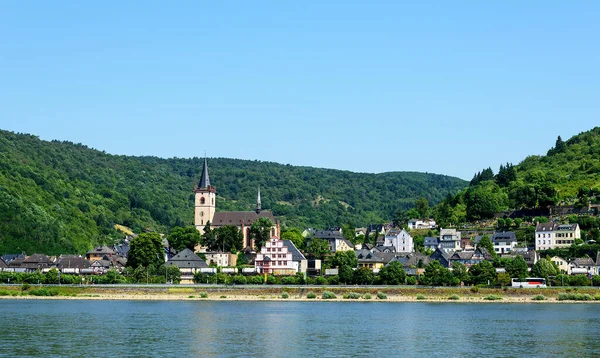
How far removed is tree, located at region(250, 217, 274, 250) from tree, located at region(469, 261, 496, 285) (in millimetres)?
34115

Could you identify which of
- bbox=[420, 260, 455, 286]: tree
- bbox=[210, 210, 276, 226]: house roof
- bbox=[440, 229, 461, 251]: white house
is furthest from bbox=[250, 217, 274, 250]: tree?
bbox=[420, 260, 455, 286]: tree

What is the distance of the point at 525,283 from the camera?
10775 cm

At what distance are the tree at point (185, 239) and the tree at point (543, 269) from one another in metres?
48.5

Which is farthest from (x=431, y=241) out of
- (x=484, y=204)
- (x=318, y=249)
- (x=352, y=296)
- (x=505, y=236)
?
(x=352, y=296)

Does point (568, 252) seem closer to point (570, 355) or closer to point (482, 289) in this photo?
point (482, 289)

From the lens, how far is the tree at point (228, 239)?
128 meters

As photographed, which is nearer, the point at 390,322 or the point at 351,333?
the point at 351,333

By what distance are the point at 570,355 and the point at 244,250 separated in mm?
83837

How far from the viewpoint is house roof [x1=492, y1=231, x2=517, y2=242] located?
137 m

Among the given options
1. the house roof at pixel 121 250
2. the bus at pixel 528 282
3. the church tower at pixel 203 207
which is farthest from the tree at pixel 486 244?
the house roof at pixel 121 250

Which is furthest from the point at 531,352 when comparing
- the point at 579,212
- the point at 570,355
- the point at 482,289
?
the point at 579,212

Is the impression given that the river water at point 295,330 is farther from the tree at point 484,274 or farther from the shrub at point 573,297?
the tree at point 484,274

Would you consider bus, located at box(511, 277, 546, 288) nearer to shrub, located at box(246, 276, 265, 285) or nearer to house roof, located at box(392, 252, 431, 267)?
house roof, located at box(392, 252, 431, 267)

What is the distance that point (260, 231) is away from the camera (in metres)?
130
